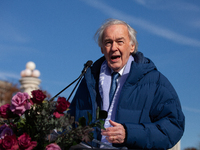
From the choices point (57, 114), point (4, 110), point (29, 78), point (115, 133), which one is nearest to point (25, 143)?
point (57, 114)

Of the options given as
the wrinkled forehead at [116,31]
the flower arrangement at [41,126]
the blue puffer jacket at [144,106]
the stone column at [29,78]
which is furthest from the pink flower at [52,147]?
the stone column at [29,78]

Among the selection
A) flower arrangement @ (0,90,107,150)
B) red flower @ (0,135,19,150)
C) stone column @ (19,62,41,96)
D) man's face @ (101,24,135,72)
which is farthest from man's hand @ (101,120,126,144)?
stone column @ (19,62,41,96)

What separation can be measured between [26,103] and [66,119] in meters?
0.31

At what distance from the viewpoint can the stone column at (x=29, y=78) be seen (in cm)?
1452

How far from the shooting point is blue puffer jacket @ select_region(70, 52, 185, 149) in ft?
9.18

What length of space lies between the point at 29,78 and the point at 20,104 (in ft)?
41.5

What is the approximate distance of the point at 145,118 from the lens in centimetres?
308

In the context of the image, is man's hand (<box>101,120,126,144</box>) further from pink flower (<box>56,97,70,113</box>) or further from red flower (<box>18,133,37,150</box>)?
red flower (<box>18,133,37,150</box>)

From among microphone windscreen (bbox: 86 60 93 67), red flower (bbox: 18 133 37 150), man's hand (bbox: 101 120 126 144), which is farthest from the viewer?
microphone windscreen (bbox: 86 60 93 67)

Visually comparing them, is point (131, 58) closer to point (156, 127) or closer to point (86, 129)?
point (156, 127)

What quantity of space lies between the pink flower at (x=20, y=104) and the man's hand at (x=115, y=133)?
0.68 m

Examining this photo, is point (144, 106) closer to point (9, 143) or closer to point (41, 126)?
point (41, 126)

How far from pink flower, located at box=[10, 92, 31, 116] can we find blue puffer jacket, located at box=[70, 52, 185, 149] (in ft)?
2.89

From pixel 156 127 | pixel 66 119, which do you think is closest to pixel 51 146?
pixel 66 119
